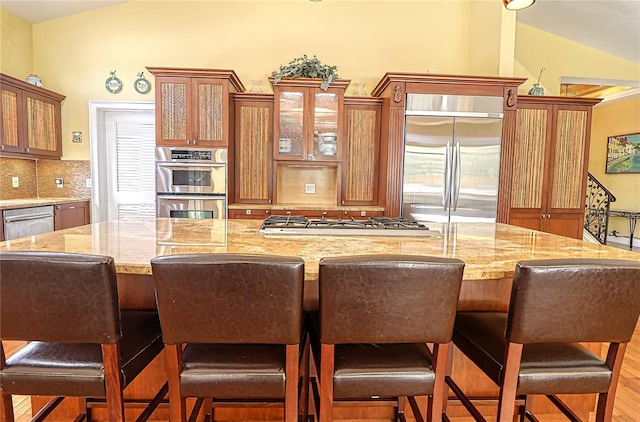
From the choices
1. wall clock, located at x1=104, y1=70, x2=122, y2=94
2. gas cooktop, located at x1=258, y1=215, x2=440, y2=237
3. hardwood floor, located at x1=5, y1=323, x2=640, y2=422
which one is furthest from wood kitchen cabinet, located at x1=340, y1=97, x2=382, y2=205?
wall clock, located at x1=104, y1=70, x2=122, y2=94

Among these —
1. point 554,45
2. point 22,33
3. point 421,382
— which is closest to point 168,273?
point 421,382

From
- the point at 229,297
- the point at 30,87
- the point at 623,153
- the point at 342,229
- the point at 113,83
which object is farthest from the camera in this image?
the point at 623,153

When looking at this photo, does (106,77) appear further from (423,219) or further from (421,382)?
(421,382)

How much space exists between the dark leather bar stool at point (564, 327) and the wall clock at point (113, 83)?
4.87 meters

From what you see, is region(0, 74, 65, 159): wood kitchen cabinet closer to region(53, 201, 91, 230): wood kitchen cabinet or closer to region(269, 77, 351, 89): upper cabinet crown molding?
region(53, 201, 91, 230): wood kitchen cabinet

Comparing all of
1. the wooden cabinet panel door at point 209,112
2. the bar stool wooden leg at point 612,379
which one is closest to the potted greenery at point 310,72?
the wooden cabinet panel door at point 209,112

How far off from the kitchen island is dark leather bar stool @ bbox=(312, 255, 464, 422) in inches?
7.1

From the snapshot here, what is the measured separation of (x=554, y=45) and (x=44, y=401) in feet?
21.3

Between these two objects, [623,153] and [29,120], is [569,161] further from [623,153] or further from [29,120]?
[29,120]

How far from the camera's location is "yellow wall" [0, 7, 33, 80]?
399 centimetres

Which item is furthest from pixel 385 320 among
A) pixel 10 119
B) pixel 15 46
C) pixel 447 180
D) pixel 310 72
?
pixel 15 46

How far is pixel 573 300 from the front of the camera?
3.51 ft

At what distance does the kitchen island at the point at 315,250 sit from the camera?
1.33 m

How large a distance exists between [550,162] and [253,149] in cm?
347
